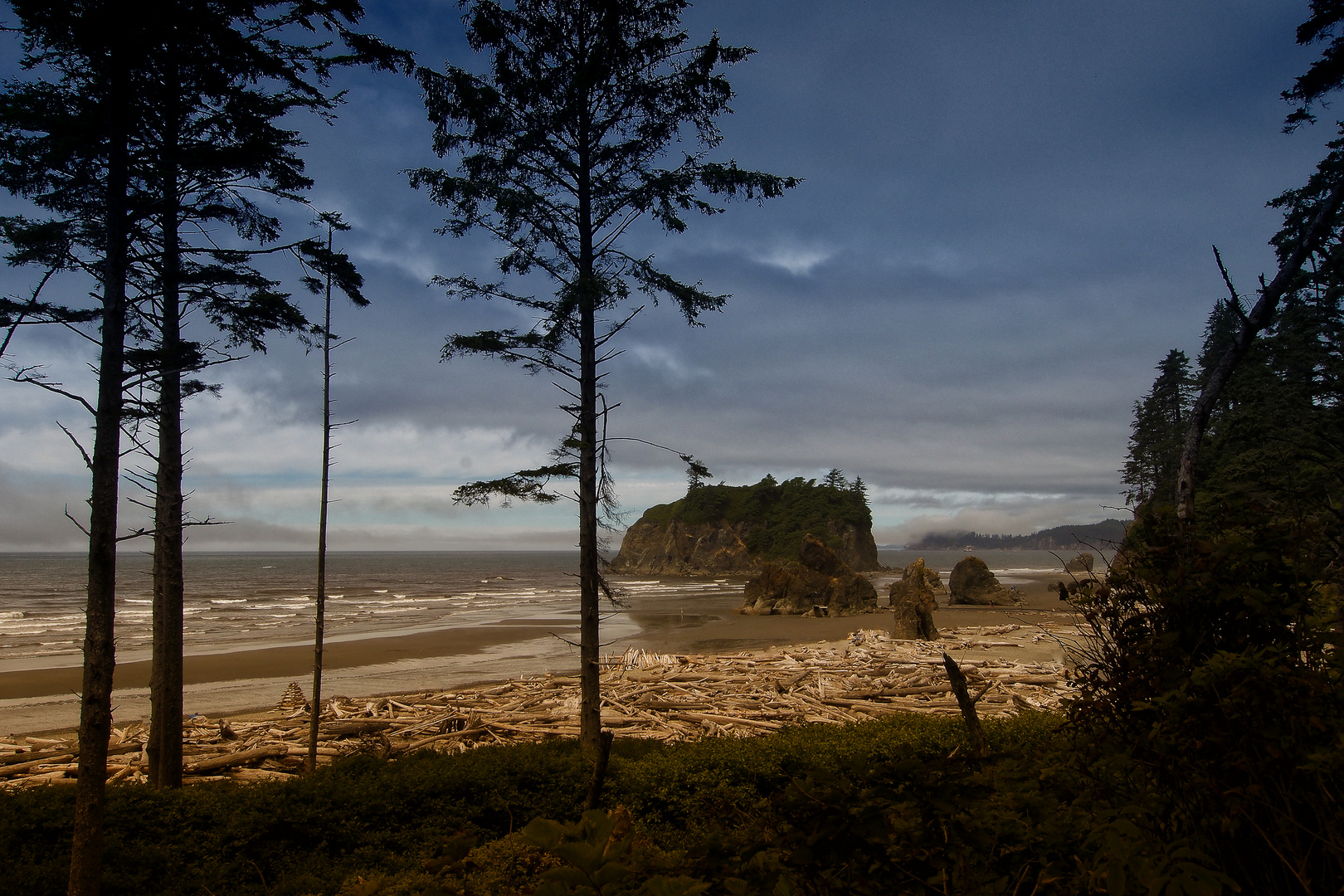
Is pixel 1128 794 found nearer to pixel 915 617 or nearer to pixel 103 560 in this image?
pixel 103 560

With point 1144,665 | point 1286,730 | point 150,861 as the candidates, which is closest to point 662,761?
point 150,861

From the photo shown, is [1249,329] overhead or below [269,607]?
overhead

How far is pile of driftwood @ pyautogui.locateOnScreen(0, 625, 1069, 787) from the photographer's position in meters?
10.5

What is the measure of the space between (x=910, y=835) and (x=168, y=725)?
9305 millimetres

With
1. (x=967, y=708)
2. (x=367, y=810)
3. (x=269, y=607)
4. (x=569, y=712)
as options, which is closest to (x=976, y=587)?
(x=569, y=712)

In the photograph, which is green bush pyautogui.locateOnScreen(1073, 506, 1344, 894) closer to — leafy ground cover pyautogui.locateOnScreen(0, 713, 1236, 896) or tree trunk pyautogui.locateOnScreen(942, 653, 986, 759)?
leafy ground cover pyautogui.locateOnScreen(0, 713, 1236, 896)

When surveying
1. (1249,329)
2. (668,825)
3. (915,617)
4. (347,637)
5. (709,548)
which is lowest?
(347,637)

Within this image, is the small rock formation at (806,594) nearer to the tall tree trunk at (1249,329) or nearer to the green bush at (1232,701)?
the tall tree trunk at (1249,329)

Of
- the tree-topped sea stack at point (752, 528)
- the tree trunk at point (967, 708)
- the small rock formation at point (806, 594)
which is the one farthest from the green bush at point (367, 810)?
the tree-topped sea stack at point (752, 528)

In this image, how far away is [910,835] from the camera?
232cm

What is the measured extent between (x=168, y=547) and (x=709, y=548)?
90596 millimetres

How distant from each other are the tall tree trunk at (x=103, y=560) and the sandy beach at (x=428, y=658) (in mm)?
10197

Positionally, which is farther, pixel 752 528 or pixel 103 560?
pixel 752 528

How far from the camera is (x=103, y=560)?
5.05 meters
